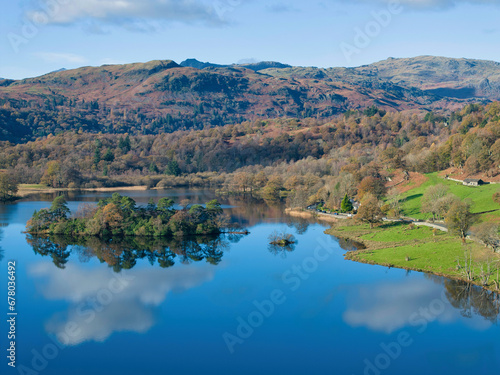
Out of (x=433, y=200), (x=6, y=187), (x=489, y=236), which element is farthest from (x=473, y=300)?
(x=6, y=187)

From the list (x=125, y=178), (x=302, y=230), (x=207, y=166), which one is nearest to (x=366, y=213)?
(x=302, y=230)

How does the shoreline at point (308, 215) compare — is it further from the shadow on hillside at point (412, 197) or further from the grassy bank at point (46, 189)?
the grassy bank at point (46, 189)

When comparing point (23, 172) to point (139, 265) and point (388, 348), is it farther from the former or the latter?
point (388, 348)

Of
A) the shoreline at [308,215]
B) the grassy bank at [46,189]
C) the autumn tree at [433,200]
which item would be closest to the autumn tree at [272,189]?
the shoreline at [308,215]

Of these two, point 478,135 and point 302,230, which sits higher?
point 478,135

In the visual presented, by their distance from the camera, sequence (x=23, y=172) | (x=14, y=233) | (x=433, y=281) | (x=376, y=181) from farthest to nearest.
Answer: (x=23, y=172)
(x=376, y=181)
(x=14, y=233)
(x=433, y=281)

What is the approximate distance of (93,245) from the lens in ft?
182

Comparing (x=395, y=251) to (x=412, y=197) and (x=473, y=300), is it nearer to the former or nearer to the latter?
(x=473, y=300)

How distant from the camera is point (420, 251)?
4606cm

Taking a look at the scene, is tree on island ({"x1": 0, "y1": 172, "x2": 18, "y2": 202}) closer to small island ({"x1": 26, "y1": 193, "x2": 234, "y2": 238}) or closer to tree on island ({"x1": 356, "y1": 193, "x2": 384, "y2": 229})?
small island ({"x1": 26, "y1": 193, "x2": 234, "y2": 238})

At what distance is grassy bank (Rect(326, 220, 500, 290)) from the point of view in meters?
39.5

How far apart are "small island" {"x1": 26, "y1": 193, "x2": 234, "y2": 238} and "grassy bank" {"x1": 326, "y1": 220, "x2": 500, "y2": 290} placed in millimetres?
16297

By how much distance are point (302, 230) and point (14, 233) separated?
36157 millimetres

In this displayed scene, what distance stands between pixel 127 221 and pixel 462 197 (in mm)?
42024
